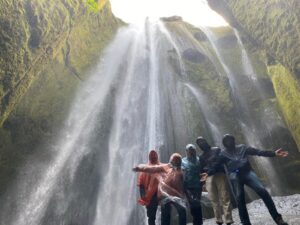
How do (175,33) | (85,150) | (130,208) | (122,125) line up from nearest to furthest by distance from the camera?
(130,208) → (85,150) → (122,125) → (175,33)

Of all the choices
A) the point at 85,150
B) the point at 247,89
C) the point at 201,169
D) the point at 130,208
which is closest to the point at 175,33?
the point at 247,89

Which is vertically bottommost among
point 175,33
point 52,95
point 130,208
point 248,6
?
point 130,208

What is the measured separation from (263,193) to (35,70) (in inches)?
499

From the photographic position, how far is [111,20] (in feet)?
89.5

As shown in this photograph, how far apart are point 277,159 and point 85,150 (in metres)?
9.29

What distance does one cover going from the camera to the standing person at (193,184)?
22.7 ft

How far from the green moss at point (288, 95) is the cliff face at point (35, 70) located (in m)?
10.0

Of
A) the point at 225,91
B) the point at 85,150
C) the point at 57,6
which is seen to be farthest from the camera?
the point at 225,91

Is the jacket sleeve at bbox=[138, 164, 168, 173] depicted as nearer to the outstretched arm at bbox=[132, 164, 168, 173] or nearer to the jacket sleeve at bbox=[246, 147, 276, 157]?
the outstretched arm at bbox=[132, 164, 168, 173]

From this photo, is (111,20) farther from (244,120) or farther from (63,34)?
(244,120)

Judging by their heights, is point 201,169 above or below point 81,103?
below

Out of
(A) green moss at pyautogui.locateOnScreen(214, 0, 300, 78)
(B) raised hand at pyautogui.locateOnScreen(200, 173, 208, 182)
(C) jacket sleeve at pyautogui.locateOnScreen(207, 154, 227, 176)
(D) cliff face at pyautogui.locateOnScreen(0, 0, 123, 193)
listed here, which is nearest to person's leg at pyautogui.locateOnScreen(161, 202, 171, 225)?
(B) raised hand at pyautogui.locateOnScreen(200, 173, 208, 182)

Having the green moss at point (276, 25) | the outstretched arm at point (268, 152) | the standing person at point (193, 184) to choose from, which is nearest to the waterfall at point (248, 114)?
the green moss at point (276, 25)

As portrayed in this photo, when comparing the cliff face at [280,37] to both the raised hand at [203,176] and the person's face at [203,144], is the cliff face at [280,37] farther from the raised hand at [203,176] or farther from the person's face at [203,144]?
the raised hand at [203,176]
